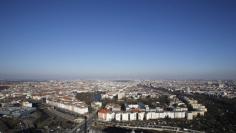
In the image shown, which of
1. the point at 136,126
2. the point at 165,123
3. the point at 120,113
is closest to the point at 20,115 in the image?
the point at 120,113

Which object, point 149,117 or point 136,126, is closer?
point 136,126

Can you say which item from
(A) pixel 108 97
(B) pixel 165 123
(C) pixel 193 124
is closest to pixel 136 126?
(B) pixel 165 123

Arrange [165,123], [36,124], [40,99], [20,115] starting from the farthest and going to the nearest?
[40,99] → [20,115] → [165,123] → [36,124]

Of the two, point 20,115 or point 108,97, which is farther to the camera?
point 108,97

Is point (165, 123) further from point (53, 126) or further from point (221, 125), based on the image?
point (53, 126)

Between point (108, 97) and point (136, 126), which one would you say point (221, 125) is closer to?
point (136, 126)

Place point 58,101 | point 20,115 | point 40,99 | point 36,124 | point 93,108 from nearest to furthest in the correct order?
point 36,124, point 20,115, point 93,108, point 58,101, point 40,99

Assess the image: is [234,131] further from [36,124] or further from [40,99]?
[40,99]

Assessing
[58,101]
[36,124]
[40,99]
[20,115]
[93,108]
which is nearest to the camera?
[36,124]

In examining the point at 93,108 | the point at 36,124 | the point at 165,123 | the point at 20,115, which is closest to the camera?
the point at 36,124
